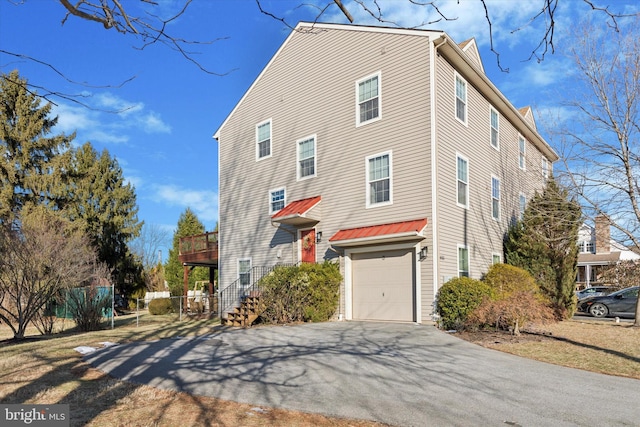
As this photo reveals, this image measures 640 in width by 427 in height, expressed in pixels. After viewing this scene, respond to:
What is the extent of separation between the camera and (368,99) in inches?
614

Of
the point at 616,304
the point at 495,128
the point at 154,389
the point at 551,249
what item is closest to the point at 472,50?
the point at 495,128

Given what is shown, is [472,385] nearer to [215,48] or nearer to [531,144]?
[215,48]

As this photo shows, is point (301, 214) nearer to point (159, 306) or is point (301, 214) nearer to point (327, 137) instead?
point (327, 137)

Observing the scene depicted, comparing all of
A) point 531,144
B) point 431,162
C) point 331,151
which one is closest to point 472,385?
point 431,162

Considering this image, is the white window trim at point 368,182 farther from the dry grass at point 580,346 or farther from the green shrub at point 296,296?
the dry grass at point 580,346

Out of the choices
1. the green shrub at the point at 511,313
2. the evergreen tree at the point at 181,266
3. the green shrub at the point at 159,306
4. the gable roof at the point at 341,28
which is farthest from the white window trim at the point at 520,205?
the evergreen tree at the point at 181,266

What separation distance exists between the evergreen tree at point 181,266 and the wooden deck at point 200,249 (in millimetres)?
10721

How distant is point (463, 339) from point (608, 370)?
3215 mm

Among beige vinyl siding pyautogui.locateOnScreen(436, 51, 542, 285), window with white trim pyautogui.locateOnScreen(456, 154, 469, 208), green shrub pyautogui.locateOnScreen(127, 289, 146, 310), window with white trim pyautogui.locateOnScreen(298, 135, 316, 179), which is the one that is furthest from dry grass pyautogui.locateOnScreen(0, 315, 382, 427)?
green shrub pyautogui.locateOnScreen(127, 289, 146, 310)

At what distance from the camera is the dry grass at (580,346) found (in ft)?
27.9

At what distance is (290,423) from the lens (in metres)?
4.99

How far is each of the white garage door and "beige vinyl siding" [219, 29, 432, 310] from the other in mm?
1060

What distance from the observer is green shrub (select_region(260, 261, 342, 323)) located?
14.5 metres

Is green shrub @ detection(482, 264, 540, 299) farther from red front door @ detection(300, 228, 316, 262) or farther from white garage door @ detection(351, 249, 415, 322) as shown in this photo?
red front door @ detection(300, 228, 316, 262)
